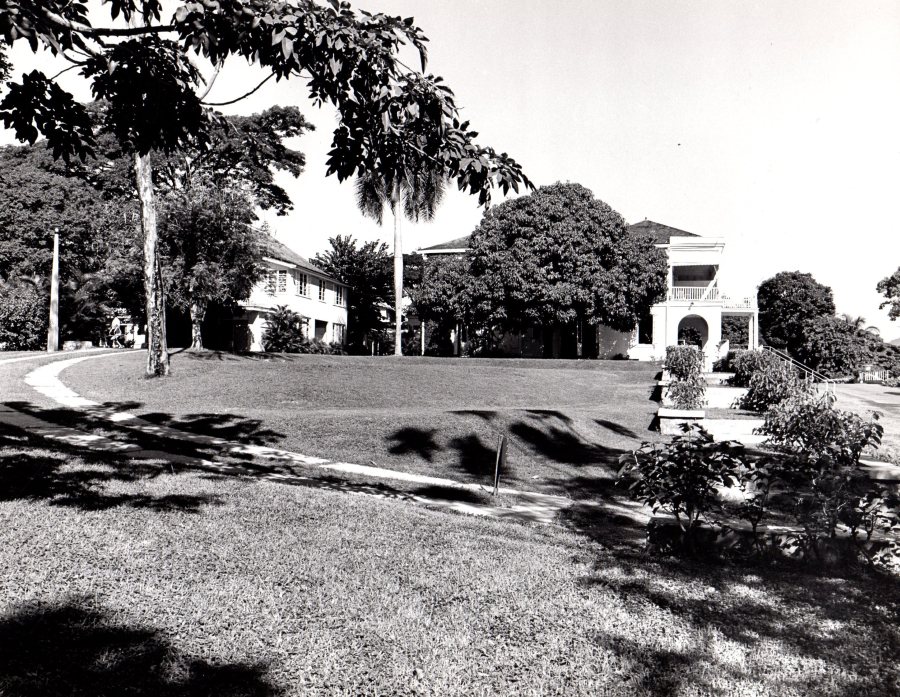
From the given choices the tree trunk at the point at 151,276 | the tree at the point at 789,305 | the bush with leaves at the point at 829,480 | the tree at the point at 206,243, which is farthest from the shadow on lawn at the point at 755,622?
the tree at the point at 789,305

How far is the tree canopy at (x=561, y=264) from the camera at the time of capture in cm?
3344

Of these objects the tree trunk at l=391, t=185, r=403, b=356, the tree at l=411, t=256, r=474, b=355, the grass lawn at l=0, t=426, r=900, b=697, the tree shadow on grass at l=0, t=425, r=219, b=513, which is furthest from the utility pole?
the grass lawn at l=0, t=426, r=900, b=697

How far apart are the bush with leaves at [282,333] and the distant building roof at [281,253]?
3.00m

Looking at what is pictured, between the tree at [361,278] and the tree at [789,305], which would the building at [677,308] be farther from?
the tree at [789,305]

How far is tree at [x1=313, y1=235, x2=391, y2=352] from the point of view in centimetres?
4788

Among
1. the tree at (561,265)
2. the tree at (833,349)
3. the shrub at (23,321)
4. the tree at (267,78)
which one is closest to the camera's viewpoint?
the tree at (267,78)

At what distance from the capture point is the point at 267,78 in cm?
532

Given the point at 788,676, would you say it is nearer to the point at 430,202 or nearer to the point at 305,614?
the point at 305,614

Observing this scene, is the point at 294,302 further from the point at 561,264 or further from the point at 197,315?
the point at 561,264

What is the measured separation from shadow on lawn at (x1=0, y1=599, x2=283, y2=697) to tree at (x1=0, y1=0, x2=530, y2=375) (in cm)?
318

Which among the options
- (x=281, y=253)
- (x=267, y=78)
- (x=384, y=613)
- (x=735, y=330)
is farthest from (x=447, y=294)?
Answer: (x=735, y=330)

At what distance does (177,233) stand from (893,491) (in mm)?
→ 22025

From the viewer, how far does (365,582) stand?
14.5ft

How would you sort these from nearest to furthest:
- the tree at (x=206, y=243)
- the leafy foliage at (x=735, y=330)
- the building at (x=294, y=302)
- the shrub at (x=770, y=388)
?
the shrub at (x=770, y=388) < the tree at (x=206, y=243) < the building at (x=294, y=302) < the leafy foliage at (x=735, y=330)
